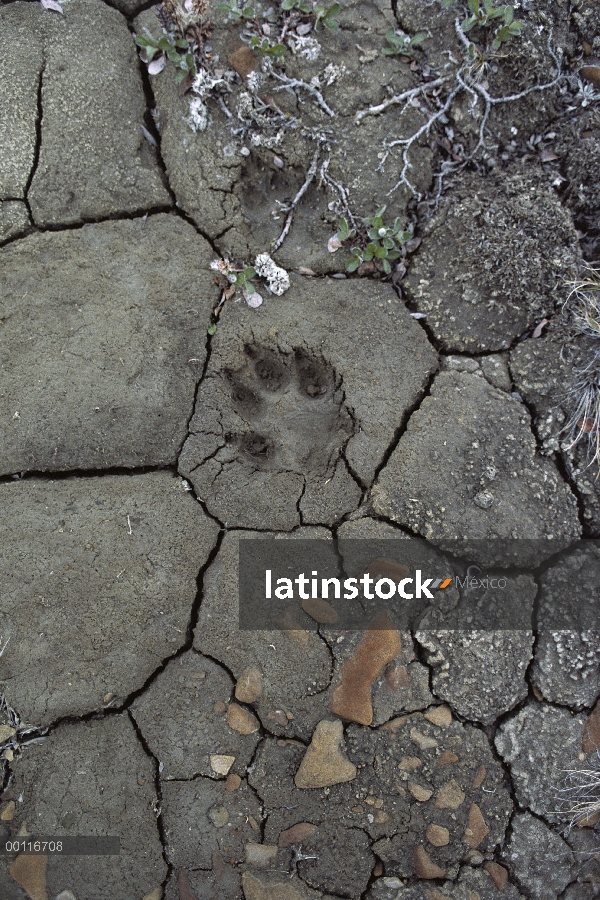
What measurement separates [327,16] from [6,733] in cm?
274

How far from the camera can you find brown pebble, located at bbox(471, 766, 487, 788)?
1.86 m

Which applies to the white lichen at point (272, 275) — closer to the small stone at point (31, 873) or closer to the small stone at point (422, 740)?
the small stone at point (422, 740)

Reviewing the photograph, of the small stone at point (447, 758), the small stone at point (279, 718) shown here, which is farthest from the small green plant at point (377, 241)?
the small stone at point (447, 758)

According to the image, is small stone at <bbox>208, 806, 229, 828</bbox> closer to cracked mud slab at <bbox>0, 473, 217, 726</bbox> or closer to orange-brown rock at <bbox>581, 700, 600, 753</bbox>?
cracked mud slab at <bbox>0, 473, 217, 726</bbox>

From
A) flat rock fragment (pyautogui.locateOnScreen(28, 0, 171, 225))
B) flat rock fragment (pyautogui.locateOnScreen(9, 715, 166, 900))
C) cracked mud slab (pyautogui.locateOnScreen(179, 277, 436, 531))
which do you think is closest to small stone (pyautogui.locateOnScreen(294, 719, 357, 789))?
flat rock fragment (pyautogui.locateOnScreen(9, 715, 166, 900))

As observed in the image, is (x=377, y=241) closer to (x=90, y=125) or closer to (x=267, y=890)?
(x=90, y=125)

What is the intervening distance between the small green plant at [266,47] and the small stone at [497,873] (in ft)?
9.44

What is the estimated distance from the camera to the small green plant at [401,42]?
2113 mm

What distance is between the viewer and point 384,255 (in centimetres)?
211

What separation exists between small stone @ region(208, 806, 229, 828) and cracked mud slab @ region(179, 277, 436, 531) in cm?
92

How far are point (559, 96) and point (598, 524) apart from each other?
1622mm

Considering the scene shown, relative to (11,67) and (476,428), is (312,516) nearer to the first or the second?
(476,428)

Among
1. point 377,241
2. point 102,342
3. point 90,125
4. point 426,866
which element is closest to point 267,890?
point 426,866

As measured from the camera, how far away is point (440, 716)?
1874mm
